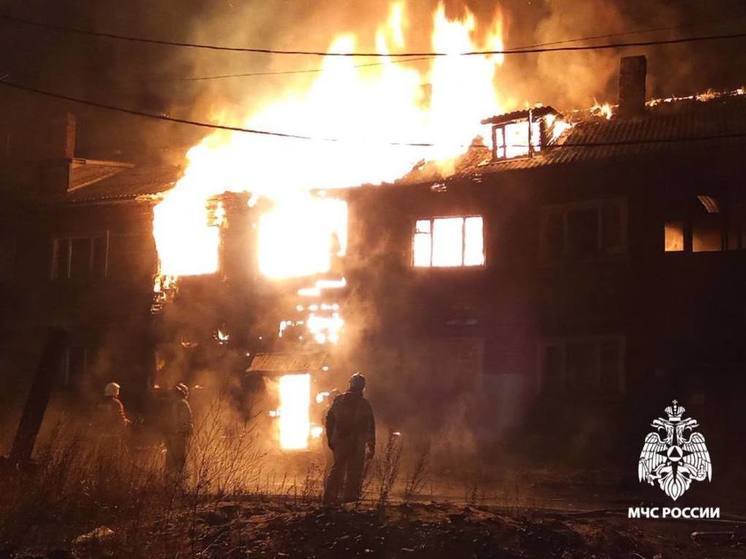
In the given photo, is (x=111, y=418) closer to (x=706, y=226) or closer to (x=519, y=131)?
(x=519, y=131)

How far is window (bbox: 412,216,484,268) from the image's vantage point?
22.8 m

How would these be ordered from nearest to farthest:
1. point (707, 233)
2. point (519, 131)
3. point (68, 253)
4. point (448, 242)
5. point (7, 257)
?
point (707, 233), point (448, 242), point (519, 131), point (68, 253), point (7, 257)

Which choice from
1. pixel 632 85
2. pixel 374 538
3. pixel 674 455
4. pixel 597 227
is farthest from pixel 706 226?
pixel 374 538

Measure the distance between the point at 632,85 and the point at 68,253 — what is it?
777 inches

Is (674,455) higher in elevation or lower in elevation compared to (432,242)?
lower

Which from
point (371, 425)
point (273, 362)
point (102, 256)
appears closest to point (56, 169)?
point (102, 256)

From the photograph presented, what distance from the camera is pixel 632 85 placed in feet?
79.8

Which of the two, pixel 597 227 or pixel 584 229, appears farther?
pixel 584 229

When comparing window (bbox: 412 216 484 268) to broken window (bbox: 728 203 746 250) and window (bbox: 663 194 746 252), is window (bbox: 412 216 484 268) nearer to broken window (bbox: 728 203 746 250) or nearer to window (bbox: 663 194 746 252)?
window (bbox: 663 194 746 252)

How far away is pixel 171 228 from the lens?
26969 mm

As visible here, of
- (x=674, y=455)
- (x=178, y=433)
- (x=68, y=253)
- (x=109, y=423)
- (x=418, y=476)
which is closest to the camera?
(x=178, y=433)

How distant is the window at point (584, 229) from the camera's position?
20.6m

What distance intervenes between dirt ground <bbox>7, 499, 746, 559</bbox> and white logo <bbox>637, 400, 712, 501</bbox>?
468 centimetres

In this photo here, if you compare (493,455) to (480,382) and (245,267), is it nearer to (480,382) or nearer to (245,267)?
(480,382)
